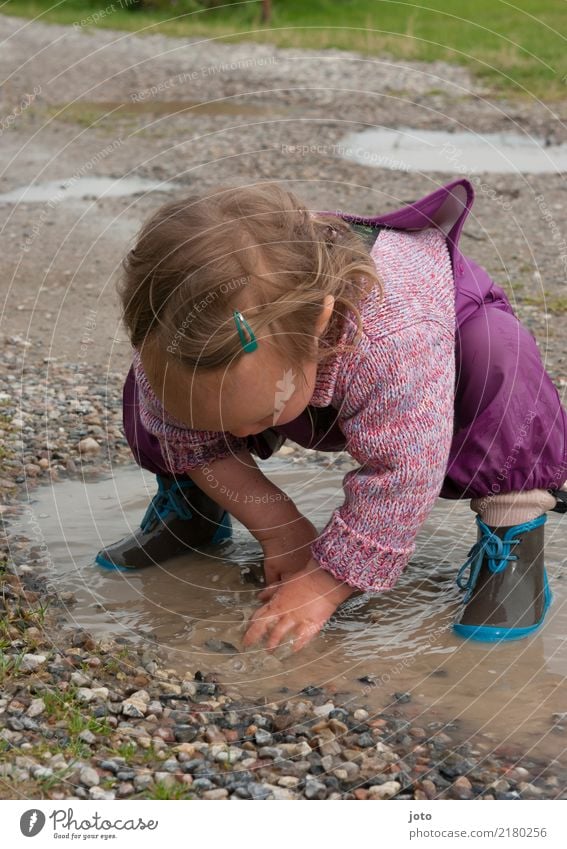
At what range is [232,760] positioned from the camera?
2.03 meters

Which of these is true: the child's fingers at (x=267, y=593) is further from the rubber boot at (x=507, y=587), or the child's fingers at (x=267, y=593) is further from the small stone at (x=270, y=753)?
the small stone at (x=270, y=753)

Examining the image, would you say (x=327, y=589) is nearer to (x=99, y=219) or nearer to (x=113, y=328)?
(x=113, y=328)

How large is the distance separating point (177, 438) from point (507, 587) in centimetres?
80

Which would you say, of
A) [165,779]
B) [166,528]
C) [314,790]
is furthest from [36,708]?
[166,528]

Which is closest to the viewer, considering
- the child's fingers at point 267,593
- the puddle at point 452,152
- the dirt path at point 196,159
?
the child's fingers at point 267,593

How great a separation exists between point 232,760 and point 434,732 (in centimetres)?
40


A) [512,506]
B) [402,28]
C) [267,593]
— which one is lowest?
[267,593]

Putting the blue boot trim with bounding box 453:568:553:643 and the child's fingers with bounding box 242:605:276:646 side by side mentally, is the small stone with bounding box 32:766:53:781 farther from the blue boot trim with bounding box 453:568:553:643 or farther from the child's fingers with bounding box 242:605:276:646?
the blue boot trim with bounding box 453:568:553:643

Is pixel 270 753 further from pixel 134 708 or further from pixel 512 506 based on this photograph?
pixel 512 506

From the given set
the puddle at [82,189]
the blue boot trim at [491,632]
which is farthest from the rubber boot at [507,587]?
the puddle at [82,189]

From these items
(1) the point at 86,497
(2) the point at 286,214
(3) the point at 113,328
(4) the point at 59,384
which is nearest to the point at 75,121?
(3) the point at 113,328

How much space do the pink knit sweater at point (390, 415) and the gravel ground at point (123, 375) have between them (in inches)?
12.3

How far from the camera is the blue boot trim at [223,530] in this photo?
295 centimetres
